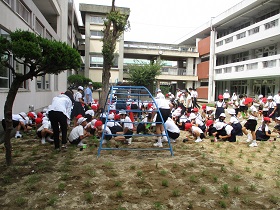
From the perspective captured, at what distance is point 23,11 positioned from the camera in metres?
9.73

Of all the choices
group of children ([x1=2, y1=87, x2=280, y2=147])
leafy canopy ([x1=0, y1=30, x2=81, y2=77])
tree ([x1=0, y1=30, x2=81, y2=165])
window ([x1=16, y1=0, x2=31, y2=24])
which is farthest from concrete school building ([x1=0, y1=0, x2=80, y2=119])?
leafy canopy ([x1=0, y1=30, x2=81, y2=77])

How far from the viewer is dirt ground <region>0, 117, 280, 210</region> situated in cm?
329

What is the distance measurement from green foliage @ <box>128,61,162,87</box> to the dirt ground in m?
20.6

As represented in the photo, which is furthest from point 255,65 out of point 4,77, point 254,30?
point 4,77

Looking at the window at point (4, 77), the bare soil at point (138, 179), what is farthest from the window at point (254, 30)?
the window at point (4, 77)

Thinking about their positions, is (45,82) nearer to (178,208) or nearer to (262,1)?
(178,208)

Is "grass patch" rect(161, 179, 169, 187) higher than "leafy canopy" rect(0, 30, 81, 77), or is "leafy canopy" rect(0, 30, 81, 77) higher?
"leafy canopy" rect(0, 30, 81, 77)

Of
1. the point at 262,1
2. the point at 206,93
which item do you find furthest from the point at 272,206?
the point at 206,93

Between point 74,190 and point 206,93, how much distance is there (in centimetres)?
2721

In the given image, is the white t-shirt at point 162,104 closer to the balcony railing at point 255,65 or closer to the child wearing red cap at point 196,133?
the child wearing red cap at point 196,133

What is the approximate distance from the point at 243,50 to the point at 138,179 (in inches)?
934

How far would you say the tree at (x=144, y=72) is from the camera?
26344 mm

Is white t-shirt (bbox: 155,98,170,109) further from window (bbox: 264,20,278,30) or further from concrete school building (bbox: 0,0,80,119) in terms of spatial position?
window (bbox: 264,20,278,30)

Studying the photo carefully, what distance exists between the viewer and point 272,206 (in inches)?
130
